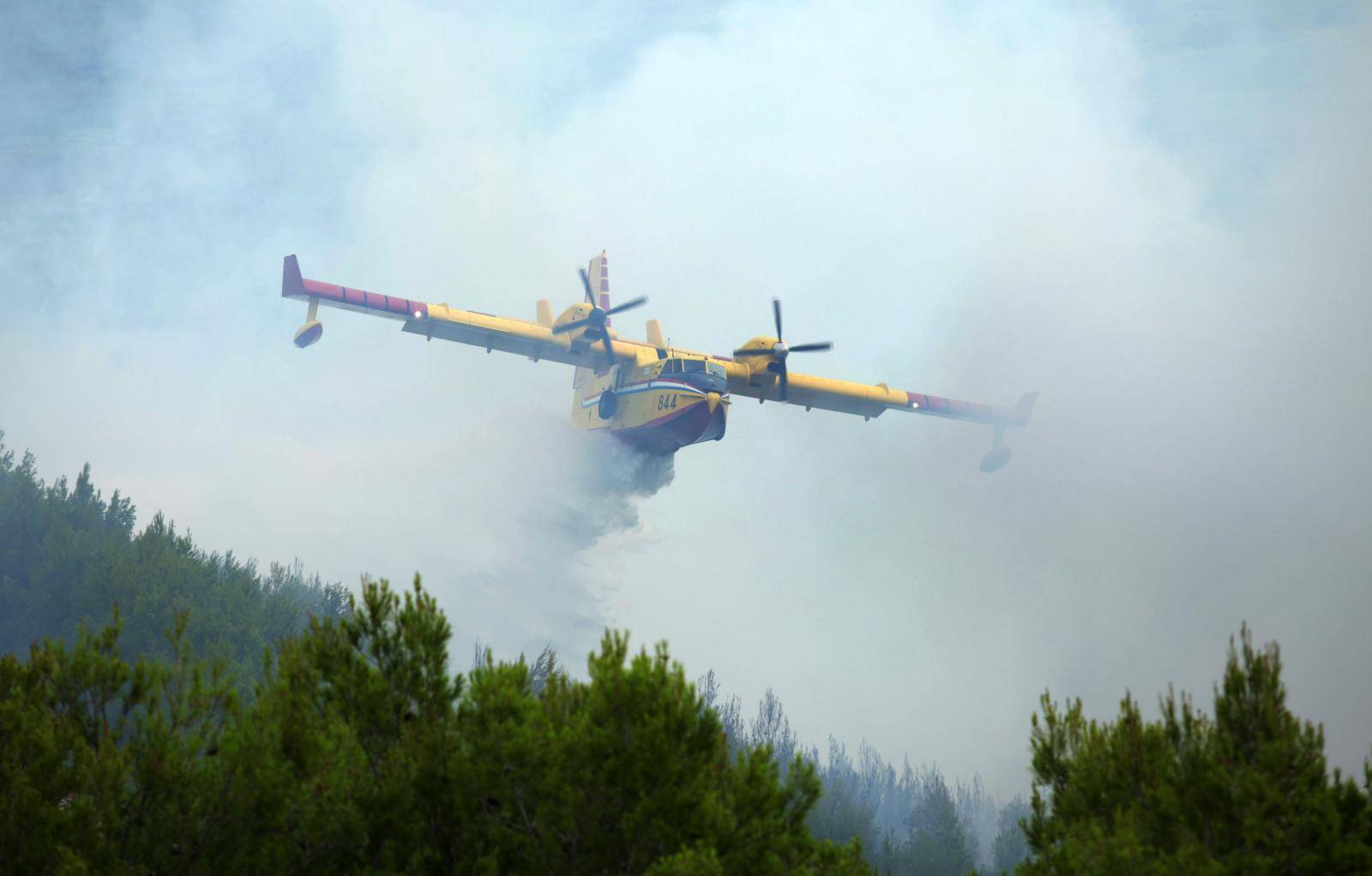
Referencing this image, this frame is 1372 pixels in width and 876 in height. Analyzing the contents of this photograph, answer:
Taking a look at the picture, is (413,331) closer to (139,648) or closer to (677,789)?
(139,648)

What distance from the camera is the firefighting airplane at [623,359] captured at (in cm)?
3628

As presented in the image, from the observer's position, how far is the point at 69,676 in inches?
532

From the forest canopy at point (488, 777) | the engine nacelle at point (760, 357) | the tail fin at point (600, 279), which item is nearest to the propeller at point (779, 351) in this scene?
the engine nacelle at point (760, 357)

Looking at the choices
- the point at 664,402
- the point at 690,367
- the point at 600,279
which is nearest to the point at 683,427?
the point at 664,402

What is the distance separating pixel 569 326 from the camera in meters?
38.5

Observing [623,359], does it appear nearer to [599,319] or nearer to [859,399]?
[599,319]

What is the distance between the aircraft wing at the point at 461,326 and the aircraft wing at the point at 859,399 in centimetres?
406

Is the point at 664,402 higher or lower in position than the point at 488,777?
higher

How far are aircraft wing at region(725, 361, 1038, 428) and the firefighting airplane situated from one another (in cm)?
7

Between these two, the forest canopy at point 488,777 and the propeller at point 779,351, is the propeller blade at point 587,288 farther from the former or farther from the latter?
the forest canopy at point 488,777

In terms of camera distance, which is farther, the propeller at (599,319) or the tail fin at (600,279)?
the tail fin at (600,279)

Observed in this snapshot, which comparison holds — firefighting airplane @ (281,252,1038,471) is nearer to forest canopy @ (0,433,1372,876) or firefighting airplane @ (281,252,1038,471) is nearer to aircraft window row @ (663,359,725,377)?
aircraft window row @ (663,359,725,377)

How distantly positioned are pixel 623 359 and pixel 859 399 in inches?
372

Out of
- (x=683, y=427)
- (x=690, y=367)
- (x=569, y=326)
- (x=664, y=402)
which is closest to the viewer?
(x=690, y=367)
